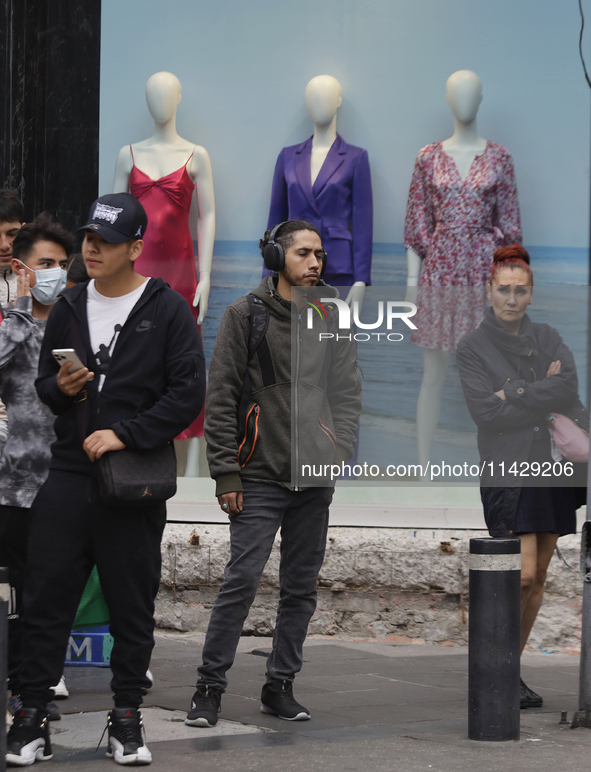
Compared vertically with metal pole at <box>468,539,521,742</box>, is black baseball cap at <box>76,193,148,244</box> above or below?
above

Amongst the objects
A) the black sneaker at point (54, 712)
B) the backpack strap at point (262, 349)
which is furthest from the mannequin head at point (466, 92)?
the black sneaker at point (54, 712)

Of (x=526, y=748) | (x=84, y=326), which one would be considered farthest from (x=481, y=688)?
(x=84, y=326)

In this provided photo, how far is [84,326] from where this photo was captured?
392cm

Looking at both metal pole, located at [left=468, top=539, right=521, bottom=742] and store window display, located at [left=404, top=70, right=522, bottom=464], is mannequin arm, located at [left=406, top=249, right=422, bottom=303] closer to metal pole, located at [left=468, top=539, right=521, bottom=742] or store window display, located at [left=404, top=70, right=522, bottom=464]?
store window display, located at [left=404, top=70, right=522, bottom=464]

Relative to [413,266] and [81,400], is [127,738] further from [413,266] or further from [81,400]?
[413,266]

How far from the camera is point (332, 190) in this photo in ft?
22.5

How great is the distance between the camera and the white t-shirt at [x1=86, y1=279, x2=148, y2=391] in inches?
153

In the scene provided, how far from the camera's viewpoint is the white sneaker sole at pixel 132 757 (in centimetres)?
370

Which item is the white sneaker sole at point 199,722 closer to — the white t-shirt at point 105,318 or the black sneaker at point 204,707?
the black sneaker at point 204,707

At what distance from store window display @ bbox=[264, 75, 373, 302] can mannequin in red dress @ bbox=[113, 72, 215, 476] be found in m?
0.58

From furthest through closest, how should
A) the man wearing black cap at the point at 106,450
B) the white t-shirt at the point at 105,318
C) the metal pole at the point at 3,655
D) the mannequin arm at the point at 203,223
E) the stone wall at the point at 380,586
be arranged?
the mannequin arm at the point at 203,223, the stone wall at the point at 380,586, the white t-shirt at the point at 105,318, the man wearing black cap at the point at 106,450, the metal pole at the point at 3,655

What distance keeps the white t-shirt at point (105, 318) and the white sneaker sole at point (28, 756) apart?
125cm

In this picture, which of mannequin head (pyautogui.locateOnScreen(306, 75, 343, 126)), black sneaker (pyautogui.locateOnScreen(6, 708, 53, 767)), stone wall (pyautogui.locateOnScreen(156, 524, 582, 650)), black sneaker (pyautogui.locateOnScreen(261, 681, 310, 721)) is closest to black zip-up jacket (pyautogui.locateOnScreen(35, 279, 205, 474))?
black sneaker (pyautogui.locateOnScreen(6, 708, 53, 767))

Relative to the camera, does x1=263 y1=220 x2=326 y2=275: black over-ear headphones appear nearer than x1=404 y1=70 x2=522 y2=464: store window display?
Result: Yes
